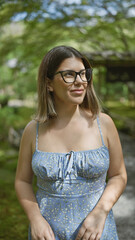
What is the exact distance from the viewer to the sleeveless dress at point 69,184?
1.37 metres

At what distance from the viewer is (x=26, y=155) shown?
151 cm

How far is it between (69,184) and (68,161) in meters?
0.12

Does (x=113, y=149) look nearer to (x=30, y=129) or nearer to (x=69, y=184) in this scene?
(x=69, y=184)

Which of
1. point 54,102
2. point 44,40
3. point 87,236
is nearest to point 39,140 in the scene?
point 54,102

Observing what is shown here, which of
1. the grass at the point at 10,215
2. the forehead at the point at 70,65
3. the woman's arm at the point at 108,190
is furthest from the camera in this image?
the grass at the point at 10,215

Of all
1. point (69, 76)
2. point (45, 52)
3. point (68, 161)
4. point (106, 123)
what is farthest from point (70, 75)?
point (45, 52)

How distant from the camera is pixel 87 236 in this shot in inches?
51.6

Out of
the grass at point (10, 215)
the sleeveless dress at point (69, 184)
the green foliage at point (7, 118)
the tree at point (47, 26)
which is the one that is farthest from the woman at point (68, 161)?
the green foliage at point (7, 118)

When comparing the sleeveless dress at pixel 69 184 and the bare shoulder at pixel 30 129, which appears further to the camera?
the bare shoulder at pixel 30 129

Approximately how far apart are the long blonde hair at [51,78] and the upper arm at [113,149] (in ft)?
0.36

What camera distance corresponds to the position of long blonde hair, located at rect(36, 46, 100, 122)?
Answer: 4.75 feet

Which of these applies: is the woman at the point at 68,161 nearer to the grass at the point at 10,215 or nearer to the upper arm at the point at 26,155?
the upper arm at the point at 26,155

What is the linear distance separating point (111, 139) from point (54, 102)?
42 cm

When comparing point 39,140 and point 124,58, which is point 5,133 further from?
point 39,140
